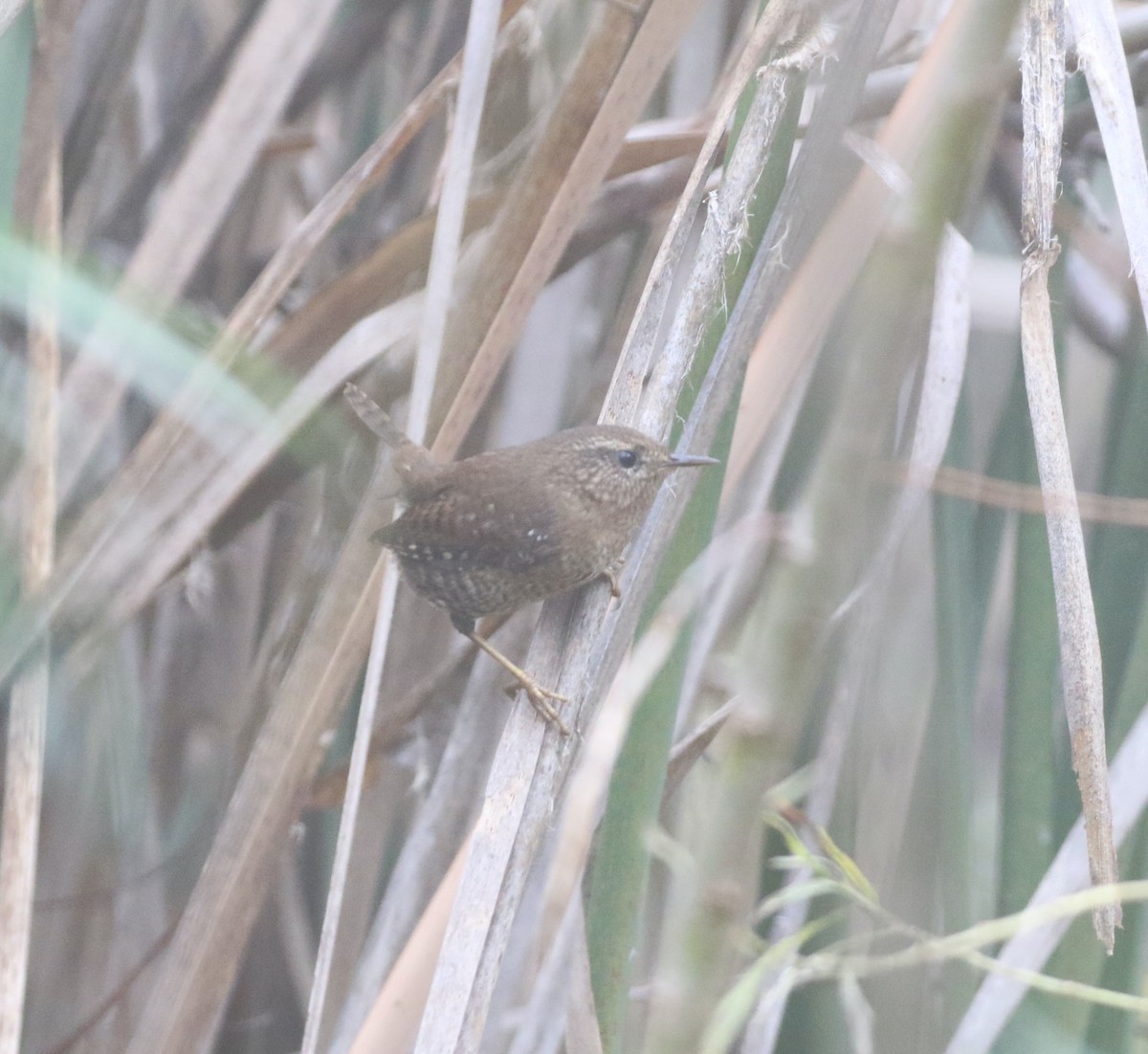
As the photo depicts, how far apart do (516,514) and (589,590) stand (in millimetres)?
206

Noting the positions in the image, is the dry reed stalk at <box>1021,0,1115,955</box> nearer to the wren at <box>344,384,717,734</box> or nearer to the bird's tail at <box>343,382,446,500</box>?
the wren at <box>344,384,717,734</box>

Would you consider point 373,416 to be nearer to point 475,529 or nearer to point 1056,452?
point 475,529

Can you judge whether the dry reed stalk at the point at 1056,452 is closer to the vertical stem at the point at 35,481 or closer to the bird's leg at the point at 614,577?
the bird's leg at the point at 614,577

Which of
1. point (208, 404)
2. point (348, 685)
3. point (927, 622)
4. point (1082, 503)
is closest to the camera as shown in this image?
point (1082, 503)

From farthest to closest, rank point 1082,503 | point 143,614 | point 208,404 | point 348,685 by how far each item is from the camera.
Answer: point 143,614, point 208,404, point 348,685, point 1082,503

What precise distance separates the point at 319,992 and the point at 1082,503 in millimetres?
966

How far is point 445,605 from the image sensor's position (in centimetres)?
155

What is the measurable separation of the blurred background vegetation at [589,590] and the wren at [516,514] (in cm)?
5

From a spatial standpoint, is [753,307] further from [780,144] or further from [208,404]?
[208,404]

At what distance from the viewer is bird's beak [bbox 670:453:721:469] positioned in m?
1.15

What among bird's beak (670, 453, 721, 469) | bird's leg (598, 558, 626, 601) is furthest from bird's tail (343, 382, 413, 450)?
bird's beak (670, 453, 721, 469)

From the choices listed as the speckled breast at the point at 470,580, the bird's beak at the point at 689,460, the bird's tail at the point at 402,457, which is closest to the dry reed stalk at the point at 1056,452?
the bird's beak at the point at 689,460

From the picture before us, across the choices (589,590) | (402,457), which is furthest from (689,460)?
(402,457)

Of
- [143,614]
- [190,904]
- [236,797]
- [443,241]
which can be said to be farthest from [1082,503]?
[143,614]
